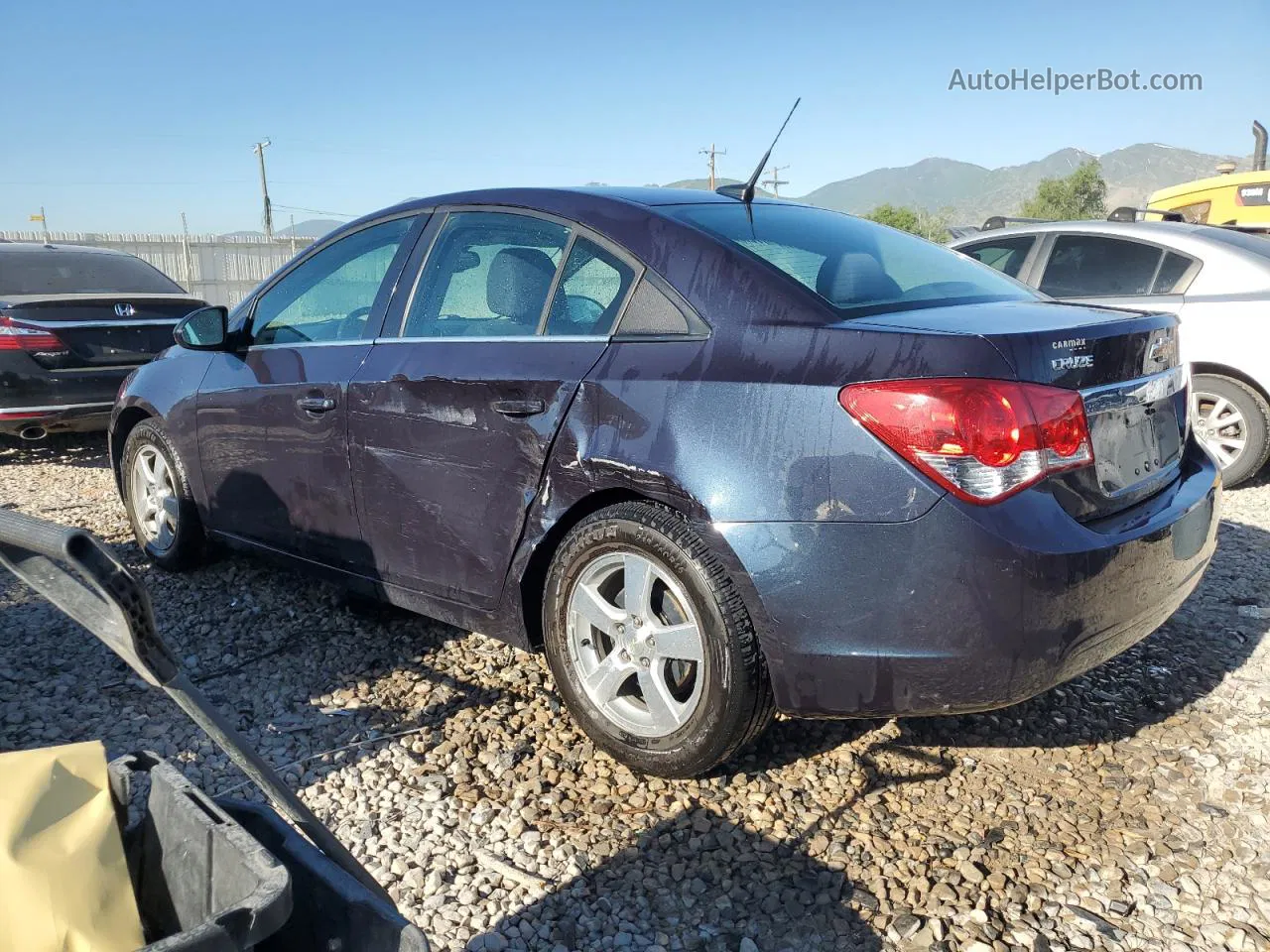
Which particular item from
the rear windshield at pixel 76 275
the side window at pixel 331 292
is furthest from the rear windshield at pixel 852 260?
the rear windshield at pixel 76 275

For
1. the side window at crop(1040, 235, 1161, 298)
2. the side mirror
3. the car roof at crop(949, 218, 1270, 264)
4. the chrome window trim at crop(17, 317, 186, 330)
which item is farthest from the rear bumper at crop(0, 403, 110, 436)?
the side window at crop(1040, 235, 1161, 298)

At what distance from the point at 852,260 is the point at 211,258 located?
2454 cm

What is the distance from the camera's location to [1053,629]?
231cm

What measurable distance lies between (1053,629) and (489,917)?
1473mm

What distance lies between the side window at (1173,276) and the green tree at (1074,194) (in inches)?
2752

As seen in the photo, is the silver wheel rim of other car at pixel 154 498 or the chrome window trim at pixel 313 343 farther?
the silver wheel rim of other car at pixel 154 498

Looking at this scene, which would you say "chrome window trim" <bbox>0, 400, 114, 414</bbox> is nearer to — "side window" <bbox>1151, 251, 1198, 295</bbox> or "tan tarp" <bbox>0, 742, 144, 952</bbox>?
"tan tarp" <bbox>0, 742, 144, 952</bbox>

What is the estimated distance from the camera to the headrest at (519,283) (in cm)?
304

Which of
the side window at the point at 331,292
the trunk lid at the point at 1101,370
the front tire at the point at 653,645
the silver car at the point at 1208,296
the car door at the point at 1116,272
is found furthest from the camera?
the car door at the point at 1116,272

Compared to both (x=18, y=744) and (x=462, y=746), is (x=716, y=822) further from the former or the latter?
(x=18, y=744)

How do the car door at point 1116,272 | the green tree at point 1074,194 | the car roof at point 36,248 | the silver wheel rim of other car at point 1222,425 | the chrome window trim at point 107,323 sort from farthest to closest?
the green tree at point 1074,194 < the car roof at point 36,248 < the chrome window trim at point 107,323 < the car door at point 1116,272 < the silver wheel rim of other car at point 1222,425

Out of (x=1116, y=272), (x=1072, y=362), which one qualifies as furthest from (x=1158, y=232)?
(x=1072, y=362)

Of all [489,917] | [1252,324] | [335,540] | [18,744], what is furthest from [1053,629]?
[1252,324]

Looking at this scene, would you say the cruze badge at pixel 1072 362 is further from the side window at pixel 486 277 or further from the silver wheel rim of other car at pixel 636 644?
the side window at pixel 486 277
